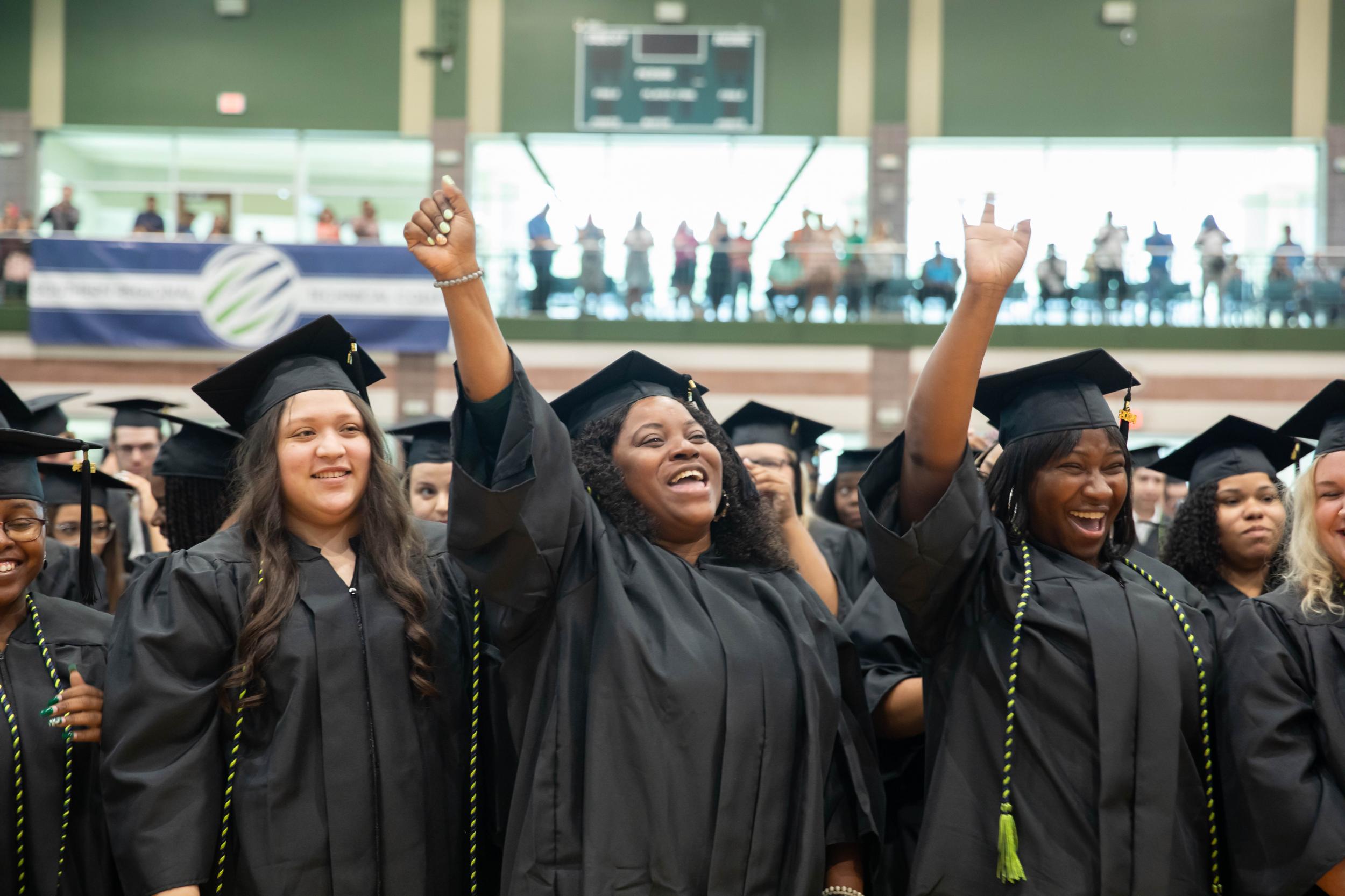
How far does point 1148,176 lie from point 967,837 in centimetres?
1662

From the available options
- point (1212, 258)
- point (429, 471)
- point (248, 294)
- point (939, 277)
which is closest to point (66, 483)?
point (429, 471)

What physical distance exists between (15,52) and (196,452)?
16625 mm

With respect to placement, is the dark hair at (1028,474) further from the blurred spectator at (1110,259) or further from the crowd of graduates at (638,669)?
the blurred spectator at (1110,259)

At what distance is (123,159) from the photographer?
18.1 metres

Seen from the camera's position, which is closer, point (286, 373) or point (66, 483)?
point (286, 373)

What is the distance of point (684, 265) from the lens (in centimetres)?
1531

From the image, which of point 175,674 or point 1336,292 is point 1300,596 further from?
point 1336,292

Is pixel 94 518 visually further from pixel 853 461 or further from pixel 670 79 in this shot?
pixel 670 79

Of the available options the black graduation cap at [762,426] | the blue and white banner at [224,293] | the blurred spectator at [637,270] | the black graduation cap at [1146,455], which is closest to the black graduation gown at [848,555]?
the black graduation cap at [762,426]

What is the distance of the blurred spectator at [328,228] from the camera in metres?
16.0

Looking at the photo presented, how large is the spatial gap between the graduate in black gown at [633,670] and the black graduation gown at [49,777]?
1.08m

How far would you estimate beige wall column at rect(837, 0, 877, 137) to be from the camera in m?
17.4

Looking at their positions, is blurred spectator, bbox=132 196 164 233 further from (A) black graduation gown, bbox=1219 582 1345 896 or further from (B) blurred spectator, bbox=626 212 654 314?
(A) black graduation gown, bbox=1219 582 1345 896

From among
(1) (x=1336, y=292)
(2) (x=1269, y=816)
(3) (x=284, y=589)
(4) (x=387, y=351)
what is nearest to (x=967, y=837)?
(2) (x=1269, y=816)
